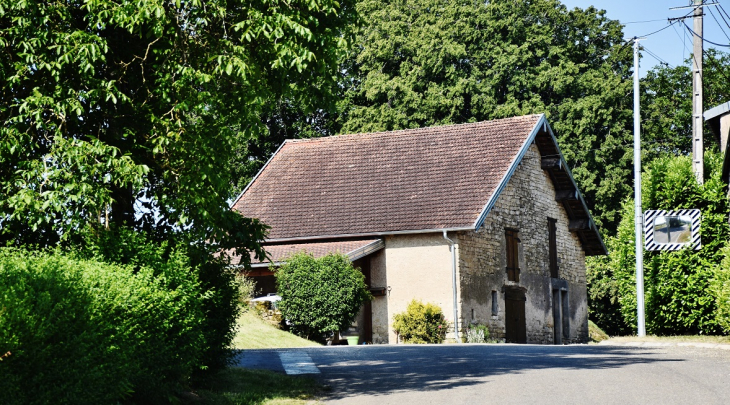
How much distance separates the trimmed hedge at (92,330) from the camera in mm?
7535

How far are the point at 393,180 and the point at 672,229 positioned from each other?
10.6 meters

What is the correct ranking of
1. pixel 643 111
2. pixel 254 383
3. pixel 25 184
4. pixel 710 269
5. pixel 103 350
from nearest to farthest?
pixel 103 350 < pixel 25 184 < pixel 254 383 < pixel 710 269 < pixel 643 111

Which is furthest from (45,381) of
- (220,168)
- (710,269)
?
(710,269)

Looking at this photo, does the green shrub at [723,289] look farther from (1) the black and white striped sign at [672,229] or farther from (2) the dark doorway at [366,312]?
(2) the dark doorway at [366,312]

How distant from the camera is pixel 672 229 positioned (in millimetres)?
25297

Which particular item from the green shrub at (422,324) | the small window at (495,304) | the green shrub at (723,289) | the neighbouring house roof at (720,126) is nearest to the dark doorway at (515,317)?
the small window at (495,304)

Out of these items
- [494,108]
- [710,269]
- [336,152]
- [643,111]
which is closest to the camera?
[710,269]

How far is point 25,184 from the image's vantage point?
1087cm

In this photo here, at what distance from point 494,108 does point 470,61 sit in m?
3.01

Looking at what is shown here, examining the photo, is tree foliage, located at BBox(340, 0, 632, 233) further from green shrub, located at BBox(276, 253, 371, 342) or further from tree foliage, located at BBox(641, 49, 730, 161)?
green shrub, located at BBox(276, 253, 371, 342)

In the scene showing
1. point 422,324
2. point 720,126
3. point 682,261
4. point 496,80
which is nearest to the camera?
point 682,261

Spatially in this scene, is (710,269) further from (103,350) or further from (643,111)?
(643,111)

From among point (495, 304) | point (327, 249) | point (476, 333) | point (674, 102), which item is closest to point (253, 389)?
point (327, 249)

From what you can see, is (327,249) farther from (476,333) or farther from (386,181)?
(476,333)
